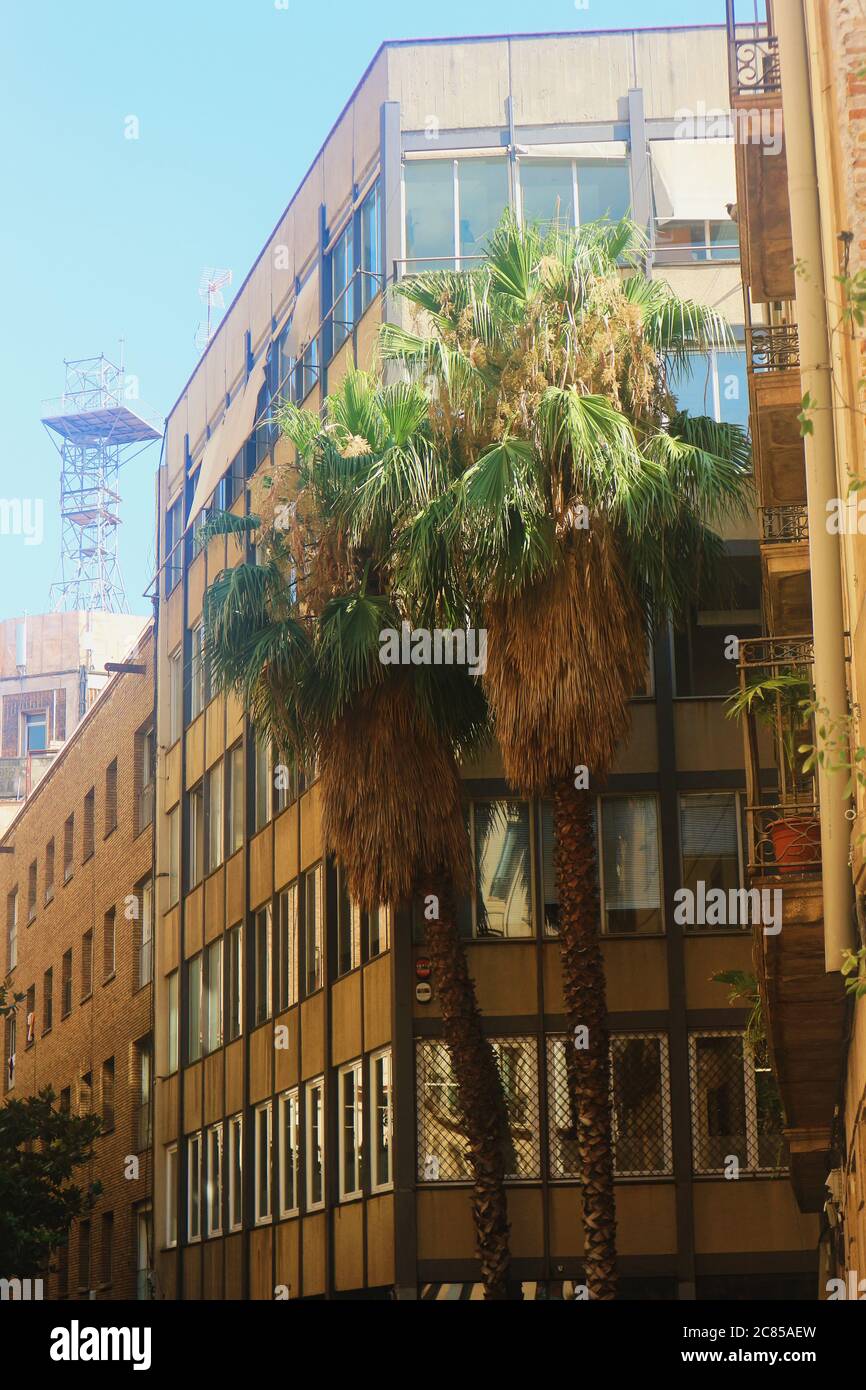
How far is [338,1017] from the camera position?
27.6 m

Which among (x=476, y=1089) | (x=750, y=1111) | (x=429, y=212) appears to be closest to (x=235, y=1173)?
(x=750, y=1111)

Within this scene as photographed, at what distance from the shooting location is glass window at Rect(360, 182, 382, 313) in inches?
1145

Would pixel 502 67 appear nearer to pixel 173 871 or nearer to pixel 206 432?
pixel 206 432

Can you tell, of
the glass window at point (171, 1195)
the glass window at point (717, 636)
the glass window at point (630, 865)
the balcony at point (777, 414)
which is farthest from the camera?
the glass window at point (171, 1195)

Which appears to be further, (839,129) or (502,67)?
(502,67)

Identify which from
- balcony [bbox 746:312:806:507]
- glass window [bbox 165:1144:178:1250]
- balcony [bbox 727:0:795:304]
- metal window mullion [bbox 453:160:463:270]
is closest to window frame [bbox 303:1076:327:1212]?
glass window [bbox 165:1144:178:1250]

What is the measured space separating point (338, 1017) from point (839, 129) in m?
17.1

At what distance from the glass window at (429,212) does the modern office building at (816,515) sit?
9267 millimetres

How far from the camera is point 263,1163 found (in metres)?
30.8

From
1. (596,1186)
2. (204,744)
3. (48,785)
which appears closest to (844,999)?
(596,1186)

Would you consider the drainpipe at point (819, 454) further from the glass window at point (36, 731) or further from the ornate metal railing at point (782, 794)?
the glass window at point (36, 731)

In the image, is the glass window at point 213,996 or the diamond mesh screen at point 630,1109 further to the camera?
the glass window at point 213,996

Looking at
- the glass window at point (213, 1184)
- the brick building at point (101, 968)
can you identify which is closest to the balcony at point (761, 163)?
the glass window at point (213, 1184)

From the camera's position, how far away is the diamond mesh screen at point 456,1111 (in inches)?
981
